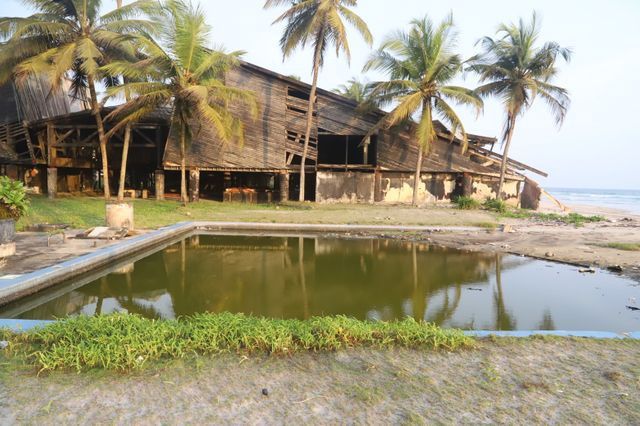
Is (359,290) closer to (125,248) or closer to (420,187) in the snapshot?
(125,248)

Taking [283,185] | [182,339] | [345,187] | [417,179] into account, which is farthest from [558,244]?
[283,185]

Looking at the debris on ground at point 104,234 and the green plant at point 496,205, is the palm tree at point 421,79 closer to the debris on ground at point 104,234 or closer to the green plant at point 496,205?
the green plant at point 496,205

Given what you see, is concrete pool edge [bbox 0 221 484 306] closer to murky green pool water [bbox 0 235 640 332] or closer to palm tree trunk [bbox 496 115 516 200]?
murky green pool water [bbox 0 235 640 332]

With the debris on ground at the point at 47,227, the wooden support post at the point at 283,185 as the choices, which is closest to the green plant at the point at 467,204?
the wooden support post at the point at 283,185

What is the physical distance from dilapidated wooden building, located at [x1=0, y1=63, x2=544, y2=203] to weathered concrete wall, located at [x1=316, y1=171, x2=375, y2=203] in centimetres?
6

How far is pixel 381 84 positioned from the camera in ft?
64.6

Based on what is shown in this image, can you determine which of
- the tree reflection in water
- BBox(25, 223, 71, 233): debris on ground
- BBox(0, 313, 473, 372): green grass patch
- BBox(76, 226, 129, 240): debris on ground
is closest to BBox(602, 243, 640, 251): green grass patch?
the tree reflection in water

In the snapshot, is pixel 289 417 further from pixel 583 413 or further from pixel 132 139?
pixel 132 139

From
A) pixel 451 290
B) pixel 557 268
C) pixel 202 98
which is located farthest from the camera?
pixel 202 98

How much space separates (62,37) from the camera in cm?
1775

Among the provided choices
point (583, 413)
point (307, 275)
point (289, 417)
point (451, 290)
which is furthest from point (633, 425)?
point (307, 275)

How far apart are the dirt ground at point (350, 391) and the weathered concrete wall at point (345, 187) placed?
62.7 ft

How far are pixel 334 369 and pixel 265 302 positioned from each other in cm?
263

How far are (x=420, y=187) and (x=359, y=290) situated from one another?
57.7 feet
